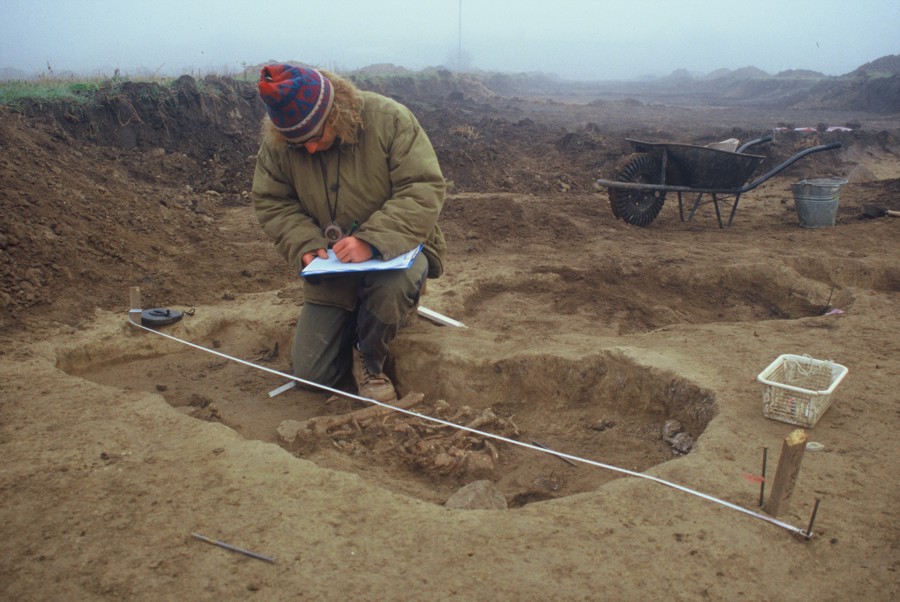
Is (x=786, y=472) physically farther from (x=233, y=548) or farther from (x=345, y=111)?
(x=345, y=111)


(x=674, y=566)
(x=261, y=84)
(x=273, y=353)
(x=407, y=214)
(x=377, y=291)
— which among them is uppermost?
(x=261, y=84)

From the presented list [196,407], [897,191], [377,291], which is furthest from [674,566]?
[897,191]

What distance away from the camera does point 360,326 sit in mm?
4109

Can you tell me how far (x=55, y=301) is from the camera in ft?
16.0

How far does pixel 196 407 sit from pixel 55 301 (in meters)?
1.80

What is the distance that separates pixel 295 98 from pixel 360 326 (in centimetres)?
137

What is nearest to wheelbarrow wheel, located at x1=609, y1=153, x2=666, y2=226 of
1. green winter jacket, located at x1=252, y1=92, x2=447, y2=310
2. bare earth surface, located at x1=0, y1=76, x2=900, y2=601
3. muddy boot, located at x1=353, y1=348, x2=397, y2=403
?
bare earth surface, located at x1=0, y1=76, x2=900, y2=601

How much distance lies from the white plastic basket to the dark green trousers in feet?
6.50

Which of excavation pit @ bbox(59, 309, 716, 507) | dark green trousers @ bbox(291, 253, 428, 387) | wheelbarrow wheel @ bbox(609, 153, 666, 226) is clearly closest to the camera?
excavation pit @ bbox(59, 309, 716, 507)

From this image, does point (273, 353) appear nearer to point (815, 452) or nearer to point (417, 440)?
point (417, 440)

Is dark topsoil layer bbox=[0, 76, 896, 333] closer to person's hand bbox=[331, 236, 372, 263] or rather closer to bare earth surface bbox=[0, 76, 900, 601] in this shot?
bare earth surface bbox=[0, 76, 900, 601]

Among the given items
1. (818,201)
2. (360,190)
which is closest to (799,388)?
(360,190)

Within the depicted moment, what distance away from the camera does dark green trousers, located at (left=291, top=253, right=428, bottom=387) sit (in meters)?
3.98

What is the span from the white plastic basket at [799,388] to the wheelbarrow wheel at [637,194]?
16.5 ft
